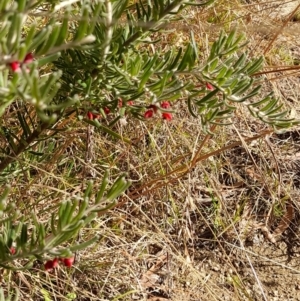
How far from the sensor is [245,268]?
6.34 feet

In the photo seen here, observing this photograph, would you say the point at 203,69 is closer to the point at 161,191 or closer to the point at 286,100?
the point at 161,191

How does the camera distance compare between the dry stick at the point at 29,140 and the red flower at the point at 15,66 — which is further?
the dry stick at the point at 29,140

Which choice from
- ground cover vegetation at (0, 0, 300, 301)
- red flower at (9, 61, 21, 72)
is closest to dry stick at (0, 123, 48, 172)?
ground cover vegetation at (0, 0, 300, 301)

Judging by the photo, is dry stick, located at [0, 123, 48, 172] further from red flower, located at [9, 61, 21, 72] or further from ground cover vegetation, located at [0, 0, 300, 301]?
red flower, located at [9, 61, 21, 72]

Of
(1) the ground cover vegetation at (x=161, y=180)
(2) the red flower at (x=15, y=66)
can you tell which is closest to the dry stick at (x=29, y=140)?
(1) the ground cover vegetation at (x=161, y=180)

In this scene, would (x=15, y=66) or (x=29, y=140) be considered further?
(x=29, y=140)

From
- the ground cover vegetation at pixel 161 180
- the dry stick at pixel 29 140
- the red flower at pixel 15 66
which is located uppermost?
the red flower at pixel 15 66

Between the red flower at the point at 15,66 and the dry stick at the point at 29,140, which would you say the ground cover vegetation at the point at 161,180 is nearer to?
the dry stick at the point at 29,140

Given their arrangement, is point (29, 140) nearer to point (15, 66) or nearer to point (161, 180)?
point (15, 66)

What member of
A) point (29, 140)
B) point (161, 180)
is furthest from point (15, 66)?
point (161, 180)

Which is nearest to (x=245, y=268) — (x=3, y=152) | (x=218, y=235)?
(x=218, y=235)

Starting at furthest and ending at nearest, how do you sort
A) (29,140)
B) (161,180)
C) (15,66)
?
(161,180) < (29,140) < (15,66)

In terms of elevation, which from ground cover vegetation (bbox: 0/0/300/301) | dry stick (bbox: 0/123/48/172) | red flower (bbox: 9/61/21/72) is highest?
red flower (bbox: 9/61/21/72)

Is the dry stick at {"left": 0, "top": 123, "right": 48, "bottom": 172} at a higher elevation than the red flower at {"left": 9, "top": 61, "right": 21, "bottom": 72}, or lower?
lower
